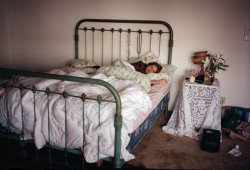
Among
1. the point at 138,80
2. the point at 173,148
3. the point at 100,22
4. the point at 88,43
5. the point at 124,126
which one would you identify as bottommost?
the point at 173,148

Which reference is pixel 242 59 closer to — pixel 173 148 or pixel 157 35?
pixel 157 35

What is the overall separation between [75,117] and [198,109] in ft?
5.55

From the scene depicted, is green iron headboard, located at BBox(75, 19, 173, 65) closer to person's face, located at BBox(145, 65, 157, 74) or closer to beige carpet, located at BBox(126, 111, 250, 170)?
person's face, located at BBox(145, 65, 157, 74)

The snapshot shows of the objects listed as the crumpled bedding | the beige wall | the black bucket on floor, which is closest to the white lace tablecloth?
the black bucket on floor

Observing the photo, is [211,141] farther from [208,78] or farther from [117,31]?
[117,31]

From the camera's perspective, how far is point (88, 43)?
4.19 meters

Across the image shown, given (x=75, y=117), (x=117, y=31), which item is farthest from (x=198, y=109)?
(x=117, y=31)

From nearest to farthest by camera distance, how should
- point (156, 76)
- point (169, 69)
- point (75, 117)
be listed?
point (75, 117), point (156, 76), point (169, 69)

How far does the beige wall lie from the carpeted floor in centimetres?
101

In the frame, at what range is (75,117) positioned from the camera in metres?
1.98

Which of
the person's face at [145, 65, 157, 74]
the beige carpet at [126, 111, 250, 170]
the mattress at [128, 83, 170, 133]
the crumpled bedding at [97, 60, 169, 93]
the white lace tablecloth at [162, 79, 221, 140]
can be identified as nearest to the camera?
the mattress at [128, 83, 170, 133]

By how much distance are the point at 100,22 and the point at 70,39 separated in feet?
2.11

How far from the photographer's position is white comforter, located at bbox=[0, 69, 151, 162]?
74.2 inches

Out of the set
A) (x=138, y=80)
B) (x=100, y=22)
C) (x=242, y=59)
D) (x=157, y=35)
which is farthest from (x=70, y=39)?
(x=242, y=59)
